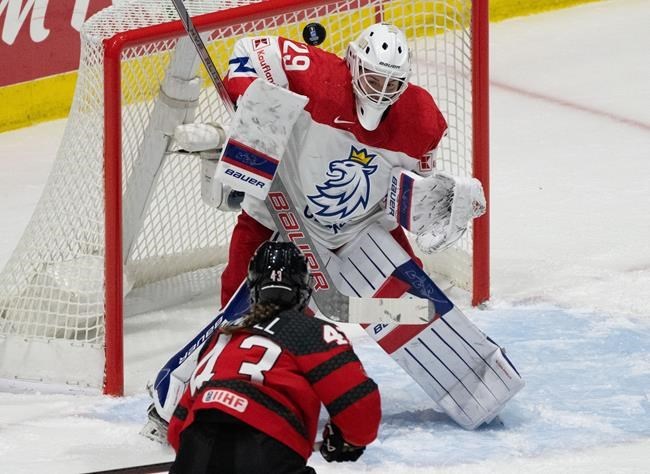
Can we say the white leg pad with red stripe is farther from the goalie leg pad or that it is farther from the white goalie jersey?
the white goalie jersey

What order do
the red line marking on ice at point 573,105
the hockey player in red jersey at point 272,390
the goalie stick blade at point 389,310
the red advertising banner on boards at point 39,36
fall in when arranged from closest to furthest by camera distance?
the hockey player in red jersey at point 272,390
the goalie stick blade at point 389,310
the red advertising banner on boards at point 39,36
the red line marking on ice at point 573,105

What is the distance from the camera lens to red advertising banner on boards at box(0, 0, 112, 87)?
19.8 ft

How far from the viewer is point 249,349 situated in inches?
112

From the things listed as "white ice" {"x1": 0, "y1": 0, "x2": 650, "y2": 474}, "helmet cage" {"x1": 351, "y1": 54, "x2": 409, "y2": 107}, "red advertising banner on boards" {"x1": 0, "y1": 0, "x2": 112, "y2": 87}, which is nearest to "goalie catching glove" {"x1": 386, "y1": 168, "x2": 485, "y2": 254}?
"helmet cage" {"x1": 351, "y1": 54, "x2": 409, "y2": 107}

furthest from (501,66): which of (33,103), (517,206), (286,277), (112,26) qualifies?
(286,277)

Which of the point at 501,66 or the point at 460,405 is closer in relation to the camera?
the point at 460,405

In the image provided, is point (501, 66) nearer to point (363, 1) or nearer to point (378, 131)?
point (363, 1)

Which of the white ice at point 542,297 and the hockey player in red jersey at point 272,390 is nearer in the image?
the hockey player in red jersey at point 272,390

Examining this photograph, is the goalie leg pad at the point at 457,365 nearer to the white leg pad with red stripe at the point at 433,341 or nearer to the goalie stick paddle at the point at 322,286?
the white leg pad with red stripe at the point at 433,341

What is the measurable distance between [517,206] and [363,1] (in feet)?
4.16

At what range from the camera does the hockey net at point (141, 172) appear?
165 inches

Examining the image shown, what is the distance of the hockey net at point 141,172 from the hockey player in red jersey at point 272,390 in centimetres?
132

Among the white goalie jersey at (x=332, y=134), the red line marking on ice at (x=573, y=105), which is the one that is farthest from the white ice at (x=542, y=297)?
the white goalie jersey at (x=332, y=134)

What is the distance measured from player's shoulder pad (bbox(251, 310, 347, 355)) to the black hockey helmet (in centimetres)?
4
